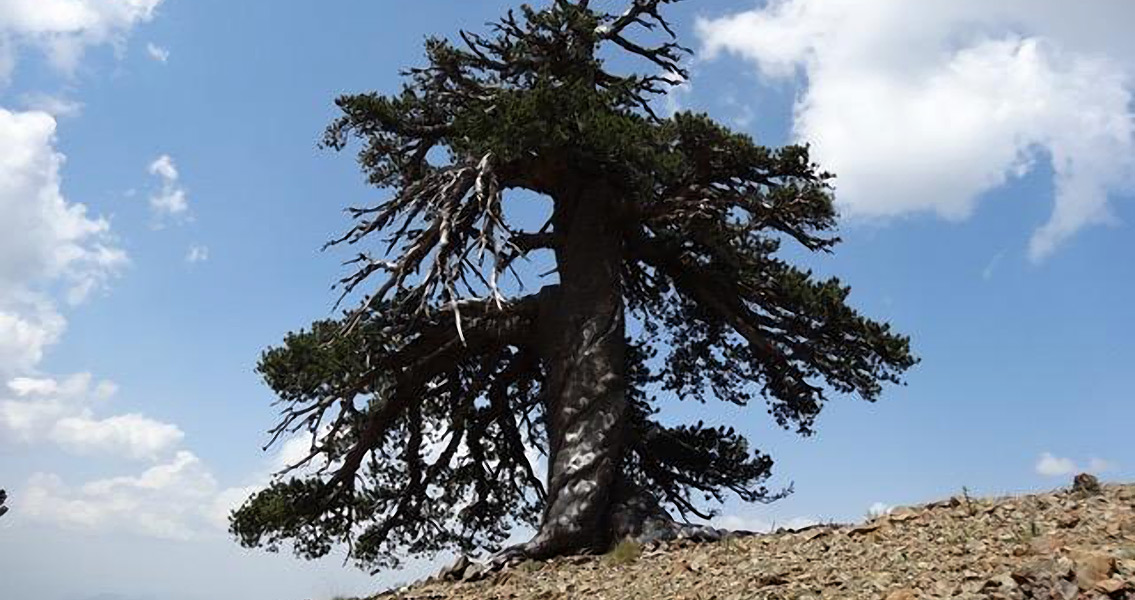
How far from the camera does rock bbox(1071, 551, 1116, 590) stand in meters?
6.97

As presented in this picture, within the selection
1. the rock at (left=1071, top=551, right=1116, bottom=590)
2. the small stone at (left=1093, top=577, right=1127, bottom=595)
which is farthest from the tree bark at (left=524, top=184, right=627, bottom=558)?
the small stone at (left=1093, top=577, right=1127, bottom=595)

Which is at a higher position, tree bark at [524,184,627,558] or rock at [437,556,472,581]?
tree bark at [524,184,627,558]

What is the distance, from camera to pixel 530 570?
44.0 ft

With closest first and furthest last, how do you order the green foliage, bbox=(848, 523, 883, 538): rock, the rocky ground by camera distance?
1. the rocky ground
2. bbox=(848, 523, 883, 538): rock
3. the green foliage

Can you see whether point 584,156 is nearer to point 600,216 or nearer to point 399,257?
point 600,216

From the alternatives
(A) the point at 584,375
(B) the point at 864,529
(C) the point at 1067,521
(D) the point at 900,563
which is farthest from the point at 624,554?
(C) the point at 1067,521

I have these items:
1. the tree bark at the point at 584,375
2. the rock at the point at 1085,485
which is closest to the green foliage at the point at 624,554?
the tree bark at the point at 584,375

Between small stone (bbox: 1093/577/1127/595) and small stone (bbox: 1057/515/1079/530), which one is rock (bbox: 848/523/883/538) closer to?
small stone (bbox: 1057/515/1079/530)

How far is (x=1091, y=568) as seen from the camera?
708 centimetres

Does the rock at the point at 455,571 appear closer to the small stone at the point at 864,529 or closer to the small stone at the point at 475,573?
the small stone at the point at 475,573

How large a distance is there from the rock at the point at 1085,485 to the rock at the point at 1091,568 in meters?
4.04

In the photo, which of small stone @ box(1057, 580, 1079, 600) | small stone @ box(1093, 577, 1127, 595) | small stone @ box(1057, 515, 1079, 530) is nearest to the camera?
small stone @ box(1093, 577, 1127, 595)

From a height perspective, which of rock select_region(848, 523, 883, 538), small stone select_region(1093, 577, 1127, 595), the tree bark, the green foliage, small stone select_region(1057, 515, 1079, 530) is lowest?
small stone select_region(1093, 577, 1127, 595)

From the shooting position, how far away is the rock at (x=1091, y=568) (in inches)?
274
